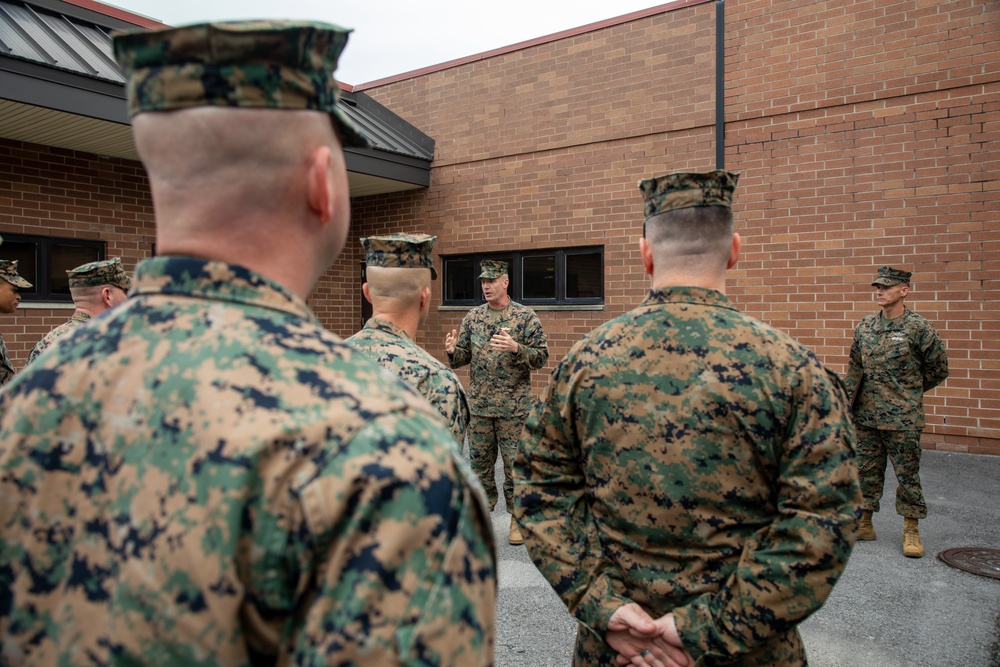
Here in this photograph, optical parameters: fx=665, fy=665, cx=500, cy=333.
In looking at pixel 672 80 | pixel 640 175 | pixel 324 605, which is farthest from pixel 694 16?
pixel 324 605

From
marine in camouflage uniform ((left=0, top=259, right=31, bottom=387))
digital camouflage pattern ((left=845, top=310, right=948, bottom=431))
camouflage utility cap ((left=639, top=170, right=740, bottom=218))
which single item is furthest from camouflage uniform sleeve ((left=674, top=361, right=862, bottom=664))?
marine in camouflage uniform ((left=0, top=259, right=31, bottom=387))

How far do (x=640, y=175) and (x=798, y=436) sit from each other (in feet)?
25.7

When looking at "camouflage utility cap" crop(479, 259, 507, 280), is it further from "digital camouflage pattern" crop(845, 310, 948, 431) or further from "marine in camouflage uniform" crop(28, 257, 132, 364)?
"digital camouflage pattern" crop(845, 310, 948, 431)

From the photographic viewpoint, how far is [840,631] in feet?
12.2

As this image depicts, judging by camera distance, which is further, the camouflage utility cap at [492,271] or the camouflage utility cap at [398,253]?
the camouflage utility cap at [492,271]

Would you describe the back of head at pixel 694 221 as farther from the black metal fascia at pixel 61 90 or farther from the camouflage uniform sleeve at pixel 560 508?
the black metal fascia at pixel 61 90

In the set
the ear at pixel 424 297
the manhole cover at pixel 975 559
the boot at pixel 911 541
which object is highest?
the ear at pixel 424 297

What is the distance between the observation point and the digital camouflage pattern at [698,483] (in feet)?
5.63

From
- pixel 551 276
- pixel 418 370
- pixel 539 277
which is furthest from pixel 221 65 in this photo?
pixel 539 277

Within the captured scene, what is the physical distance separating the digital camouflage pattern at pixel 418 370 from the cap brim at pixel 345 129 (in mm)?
1753

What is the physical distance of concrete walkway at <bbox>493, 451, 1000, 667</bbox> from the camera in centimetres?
346

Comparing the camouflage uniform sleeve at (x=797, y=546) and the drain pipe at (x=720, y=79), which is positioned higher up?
the drain pipe at (x=720, y=79)

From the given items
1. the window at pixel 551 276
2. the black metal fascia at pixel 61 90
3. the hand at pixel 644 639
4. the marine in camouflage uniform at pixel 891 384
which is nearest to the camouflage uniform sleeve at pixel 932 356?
the marine in camouflage uniform at pixel 891 384

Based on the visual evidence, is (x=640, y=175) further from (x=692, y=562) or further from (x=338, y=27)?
(x=338, y=27)
